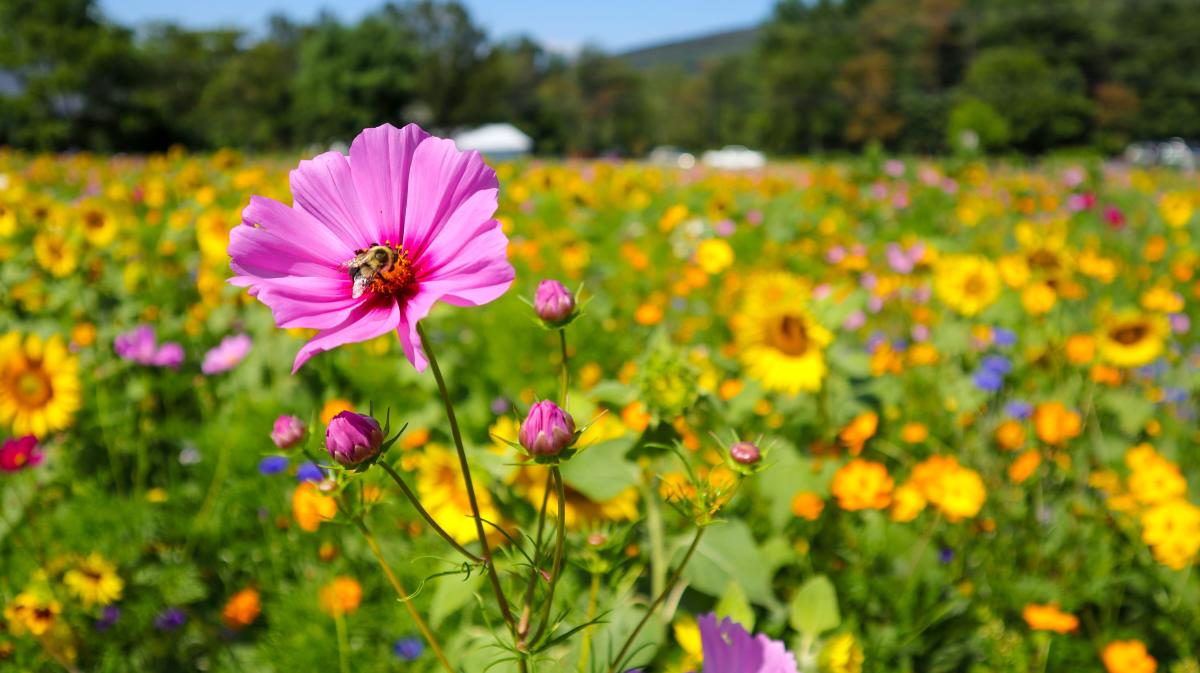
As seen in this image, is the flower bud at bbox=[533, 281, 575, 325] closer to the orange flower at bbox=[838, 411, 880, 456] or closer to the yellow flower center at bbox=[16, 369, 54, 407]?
the orange flower at bbox=[838, 411, 880, 456]

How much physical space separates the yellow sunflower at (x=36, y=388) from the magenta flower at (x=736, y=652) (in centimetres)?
139

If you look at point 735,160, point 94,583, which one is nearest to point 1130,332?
point 94,583

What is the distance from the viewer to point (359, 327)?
0.49m

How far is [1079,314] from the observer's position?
7.29 feet

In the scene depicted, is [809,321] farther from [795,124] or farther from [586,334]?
[795,124]

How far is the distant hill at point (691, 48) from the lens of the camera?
518ft

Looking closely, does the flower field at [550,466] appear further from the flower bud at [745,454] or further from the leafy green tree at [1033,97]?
the leafy green tree at [1033,97]

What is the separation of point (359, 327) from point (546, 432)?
15 centimetres

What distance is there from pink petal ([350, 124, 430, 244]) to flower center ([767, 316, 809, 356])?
987mm

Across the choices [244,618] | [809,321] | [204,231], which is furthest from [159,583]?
[204,231]

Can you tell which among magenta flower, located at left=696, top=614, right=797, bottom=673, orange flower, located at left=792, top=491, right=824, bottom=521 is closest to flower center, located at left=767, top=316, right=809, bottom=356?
orange flower, located at left=792, top=491, right=824, bottom=521

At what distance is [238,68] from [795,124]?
34660 millimetres

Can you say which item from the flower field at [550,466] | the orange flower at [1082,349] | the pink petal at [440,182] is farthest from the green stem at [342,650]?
the orange flower at [1082,349]

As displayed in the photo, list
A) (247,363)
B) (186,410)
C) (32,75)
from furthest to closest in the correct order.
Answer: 1. (32,75)
2. (186,410)
3. (247,363)
